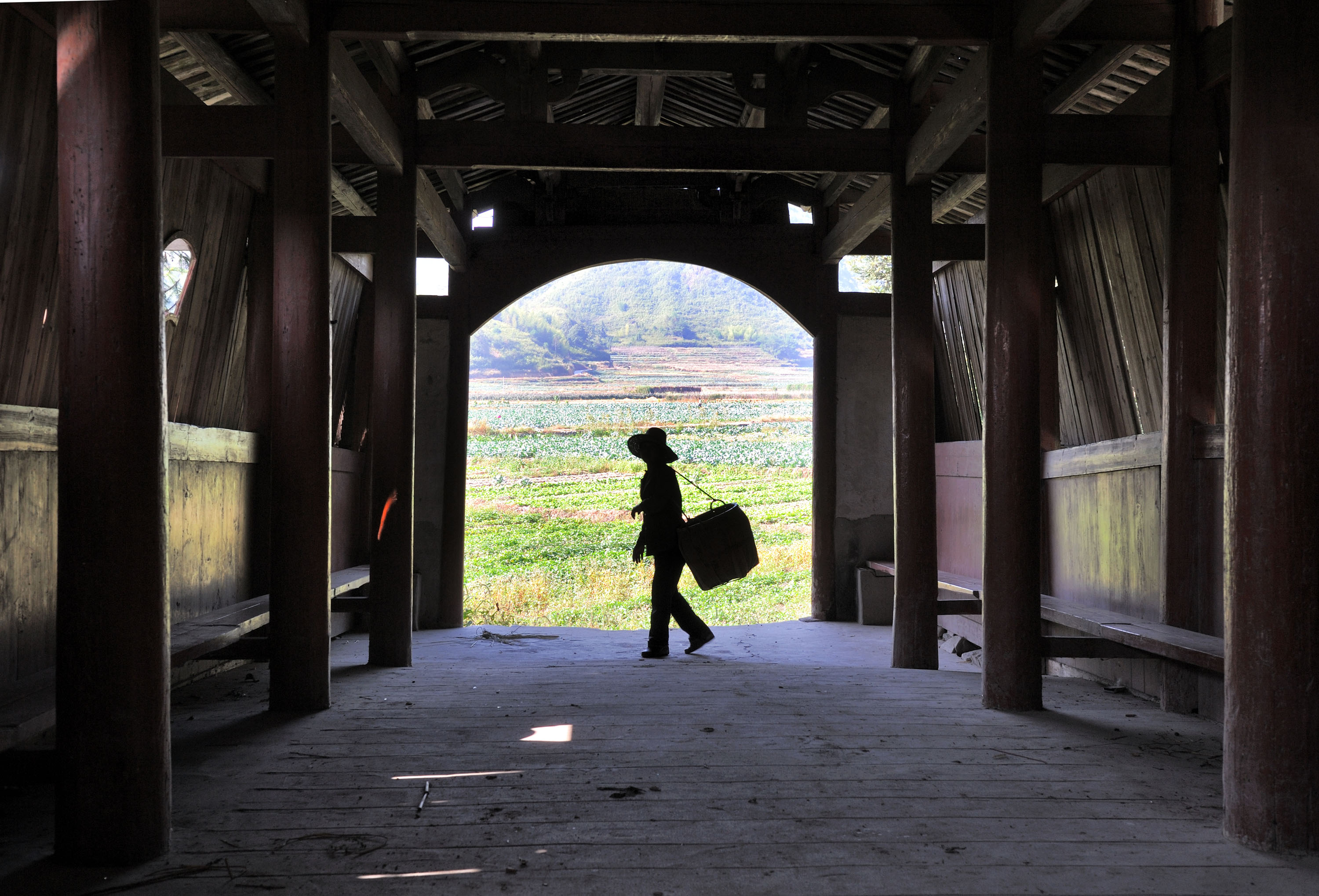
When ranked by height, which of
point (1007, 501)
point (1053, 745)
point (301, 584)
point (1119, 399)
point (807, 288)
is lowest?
point (1053, 745)

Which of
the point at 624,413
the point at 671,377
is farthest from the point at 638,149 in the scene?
the point at 671,377

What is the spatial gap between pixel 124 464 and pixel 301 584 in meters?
2.15

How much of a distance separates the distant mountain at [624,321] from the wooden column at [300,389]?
969 inches

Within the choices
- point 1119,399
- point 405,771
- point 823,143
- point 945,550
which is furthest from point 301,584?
point 945,550

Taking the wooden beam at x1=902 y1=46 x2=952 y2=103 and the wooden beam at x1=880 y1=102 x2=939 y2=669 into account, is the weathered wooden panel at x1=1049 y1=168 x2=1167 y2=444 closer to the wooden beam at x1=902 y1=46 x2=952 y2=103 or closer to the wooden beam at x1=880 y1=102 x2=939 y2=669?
the wooden beam at x1=880 y1=102 x2=939 y2=669

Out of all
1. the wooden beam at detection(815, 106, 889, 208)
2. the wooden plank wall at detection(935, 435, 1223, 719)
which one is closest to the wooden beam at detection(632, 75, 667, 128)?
the wooden beam at detection(815, 106, 889, 208)

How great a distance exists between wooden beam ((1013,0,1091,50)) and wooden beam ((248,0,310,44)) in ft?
12.4

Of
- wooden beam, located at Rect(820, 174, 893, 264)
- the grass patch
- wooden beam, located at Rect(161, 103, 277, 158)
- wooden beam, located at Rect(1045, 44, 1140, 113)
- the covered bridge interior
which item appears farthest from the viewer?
the grass patch

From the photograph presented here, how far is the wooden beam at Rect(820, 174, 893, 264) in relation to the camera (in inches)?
299

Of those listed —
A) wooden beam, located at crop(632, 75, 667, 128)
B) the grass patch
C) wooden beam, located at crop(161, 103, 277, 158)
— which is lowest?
the grass patch

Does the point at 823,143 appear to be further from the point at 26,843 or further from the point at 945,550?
the point at 26,843

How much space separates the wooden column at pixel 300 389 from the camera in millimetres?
4969

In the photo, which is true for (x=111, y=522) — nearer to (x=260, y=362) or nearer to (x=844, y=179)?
(x=260, y=362)

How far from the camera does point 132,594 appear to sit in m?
2.95
